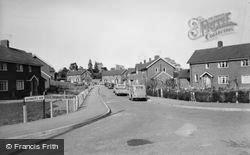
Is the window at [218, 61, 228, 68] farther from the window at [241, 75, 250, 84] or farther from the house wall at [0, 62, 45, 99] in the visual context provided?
the house wall at [0, 62, 45, 99]

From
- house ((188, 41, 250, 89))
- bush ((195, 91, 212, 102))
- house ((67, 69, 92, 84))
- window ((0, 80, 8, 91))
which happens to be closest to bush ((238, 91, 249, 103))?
bush ((195, 91, 212, 102))

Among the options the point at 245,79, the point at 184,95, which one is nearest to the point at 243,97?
the point at 184,95

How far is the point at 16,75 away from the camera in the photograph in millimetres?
36281

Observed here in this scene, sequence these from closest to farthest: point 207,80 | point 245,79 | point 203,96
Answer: point 203,96 < point 245,79 < point 207,80

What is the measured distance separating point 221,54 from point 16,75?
3459 cm

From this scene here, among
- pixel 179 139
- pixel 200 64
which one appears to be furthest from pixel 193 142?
pixel 200 64

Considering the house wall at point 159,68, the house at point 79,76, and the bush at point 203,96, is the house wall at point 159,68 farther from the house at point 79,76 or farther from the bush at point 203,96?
the house at point 79,76

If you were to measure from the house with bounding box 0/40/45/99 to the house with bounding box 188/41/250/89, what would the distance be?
27.5 m

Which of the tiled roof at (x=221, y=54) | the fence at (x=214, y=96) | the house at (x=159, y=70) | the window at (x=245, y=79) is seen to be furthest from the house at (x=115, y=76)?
the fence at (x=214, y=96)

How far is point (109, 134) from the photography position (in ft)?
31.9

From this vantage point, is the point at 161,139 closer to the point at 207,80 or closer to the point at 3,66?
the point at 3,66

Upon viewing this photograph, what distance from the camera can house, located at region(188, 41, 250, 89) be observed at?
39.3 m

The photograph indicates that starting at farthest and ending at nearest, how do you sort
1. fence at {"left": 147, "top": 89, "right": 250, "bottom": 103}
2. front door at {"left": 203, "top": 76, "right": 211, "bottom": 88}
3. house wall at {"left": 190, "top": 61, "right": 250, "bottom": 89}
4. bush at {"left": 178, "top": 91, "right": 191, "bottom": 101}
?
front door at {"left": 203, "top": 76, "right": 211, "bottom": 88}, house wall at {"left": 190, "top": 61, "right": 250, "bottom": 89}, bush at {"left": 178, "top": 91, "right": 191, "bottom": 101}, fence at {"left": 147, "top": 89, "right": 250, "bottom": 103}

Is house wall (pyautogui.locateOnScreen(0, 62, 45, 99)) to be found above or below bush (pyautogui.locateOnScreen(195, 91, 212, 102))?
above
